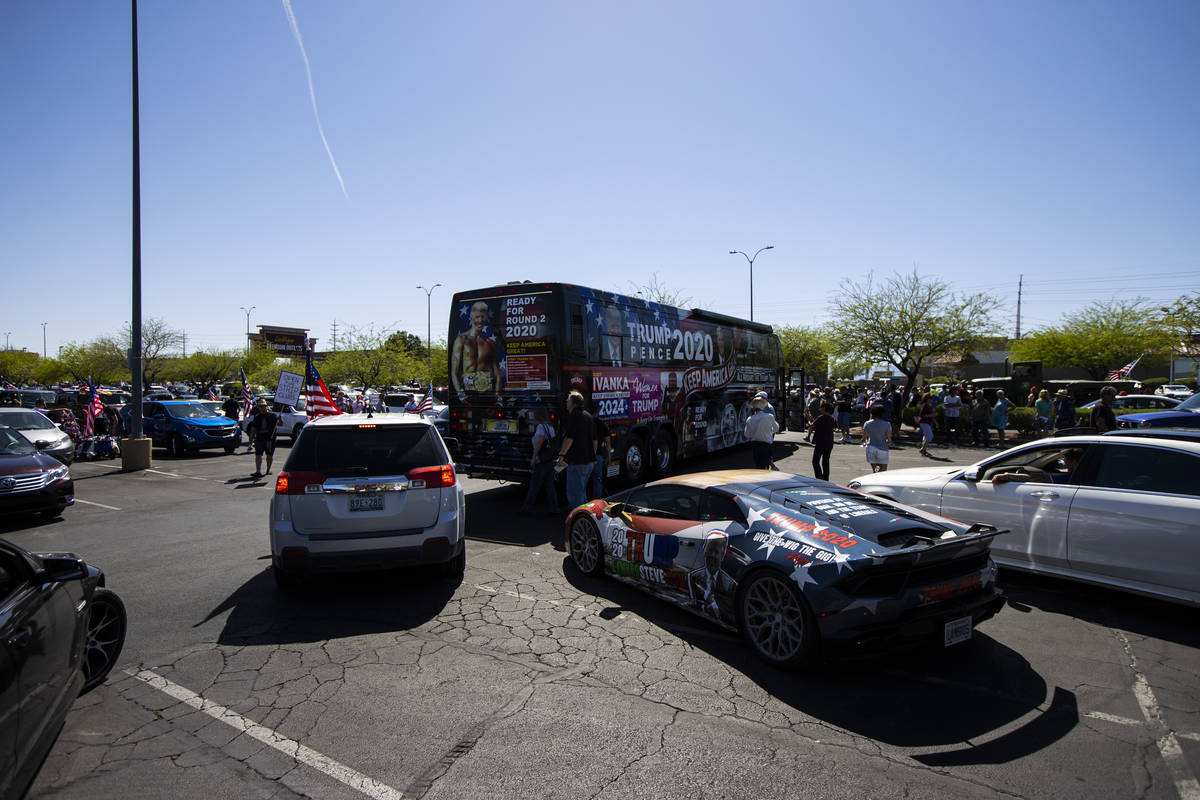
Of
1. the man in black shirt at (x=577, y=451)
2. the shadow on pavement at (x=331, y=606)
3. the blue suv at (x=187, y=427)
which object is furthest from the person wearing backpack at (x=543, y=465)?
the blue suv at (x=187, y=427)

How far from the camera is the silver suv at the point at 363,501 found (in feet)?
18.4

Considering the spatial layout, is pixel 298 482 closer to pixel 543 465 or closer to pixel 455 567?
pixel 455 567

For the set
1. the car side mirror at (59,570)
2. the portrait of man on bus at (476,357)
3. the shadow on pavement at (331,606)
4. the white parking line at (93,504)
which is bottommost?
the white parking line at (93,504)

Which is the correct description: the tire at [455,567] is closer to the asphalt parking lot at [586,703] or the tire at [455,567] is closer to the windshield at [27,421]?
the asphalt parking lot at [586,703]

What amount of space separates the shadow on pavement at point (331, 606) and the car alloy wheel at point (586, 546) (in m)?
1.22

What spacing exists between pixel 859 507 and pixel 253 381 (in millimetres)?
62103

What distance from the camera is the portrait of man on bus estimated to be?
10836 mm

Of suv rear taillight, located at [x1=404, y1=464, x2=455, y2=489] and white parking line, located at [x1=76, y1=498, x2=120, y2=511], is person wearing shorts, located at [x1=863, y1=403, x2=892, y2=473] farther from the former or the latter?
white parking line, located at [x1=76, y1=498, x2=120, y2=511]

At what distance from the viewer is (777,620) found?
442 cm

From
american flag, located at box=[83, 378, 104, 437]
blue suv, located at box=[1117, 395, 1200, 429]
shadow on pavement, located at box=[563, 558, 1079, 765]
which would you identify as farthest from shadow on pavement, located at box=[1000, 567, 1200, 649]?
american flag, located at box=[83, 378, 104, 437]

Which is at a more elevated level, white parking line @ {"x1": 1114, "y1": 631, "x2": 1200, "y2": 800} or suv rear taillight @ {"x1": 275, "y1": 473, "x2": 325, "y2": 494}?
suv rear taillight @ {"x1": 275, "y1": 473, "x2": 325, "y2": 494}

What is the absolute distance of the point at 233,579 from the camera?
6547mm

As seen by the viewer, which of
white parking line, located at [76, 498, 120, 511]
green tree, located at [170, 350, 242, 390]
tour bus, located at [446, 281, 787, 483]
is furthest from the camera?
green tree, located at [170, 350, 242, 390]

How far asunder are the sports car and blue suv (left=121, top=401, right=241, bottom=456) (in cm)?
1703
